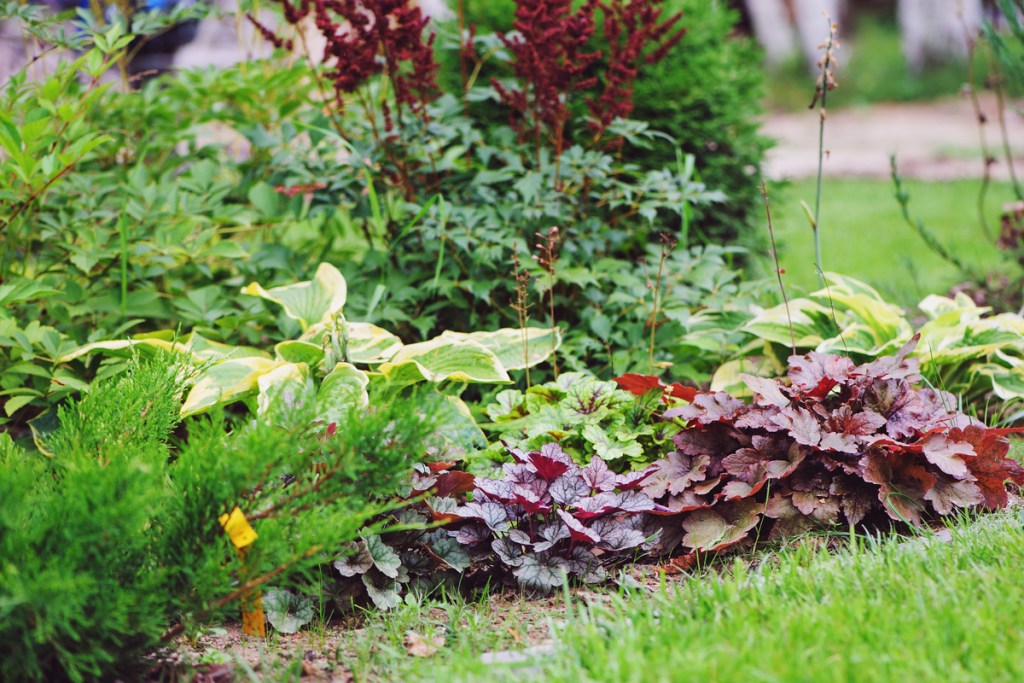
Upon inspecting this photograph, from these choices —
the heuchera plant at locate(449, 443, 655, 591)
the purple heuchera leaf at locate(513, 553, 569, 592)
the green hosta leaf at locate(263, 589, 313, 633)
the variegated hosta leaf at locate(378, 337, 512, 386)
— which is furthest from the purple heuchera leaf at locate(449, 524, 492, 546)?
the variegated hosta leaf at locate(378, 337, 512, 386)

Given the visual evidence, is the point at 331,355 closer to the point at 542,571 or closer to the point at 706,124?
the point at 542,571

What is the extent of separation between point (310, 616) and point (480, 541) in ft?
1.36

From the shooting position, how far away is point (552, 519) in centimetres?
214

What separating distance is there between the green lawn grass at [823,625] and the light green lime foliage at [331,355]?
821mm

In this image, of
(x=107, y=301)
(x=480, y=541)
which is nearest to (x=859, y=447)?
(x=480, y=541)

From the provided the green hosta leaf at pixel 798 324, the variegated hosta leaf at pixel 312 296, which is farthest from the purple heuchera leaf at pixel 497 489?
the green hosta leaf at pixel 798 324

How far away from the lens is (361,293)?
316 centimetres

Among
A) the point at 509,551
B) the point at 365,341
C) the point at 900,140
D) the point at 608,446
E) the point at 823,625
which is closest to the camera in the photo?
the point at 823,625

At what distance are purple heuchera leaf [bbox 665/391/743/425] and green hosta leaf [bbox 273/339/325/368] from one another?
1003 mm

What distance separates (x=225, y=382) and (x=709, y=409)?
4.25 feet

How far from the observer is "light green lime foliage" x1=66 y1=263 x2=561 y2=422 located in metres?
2.36

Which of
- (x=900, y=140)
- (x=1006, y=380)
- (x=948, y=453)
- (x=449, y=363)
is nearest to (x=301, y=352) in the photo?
(x=449, y=363)

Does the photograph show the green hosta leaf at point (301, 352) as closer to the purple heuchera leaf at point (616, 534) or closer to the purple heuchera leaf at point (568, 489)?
the purple heuchera leaf at point (568, 489)

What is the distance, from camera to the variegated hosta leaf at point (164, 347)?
252 cm
